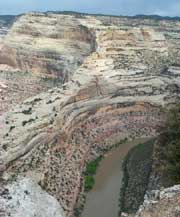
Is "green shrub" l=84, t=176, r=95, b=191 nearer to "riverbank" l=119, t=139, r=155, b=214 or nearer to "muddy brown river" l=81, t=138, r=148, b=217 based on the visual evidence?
"muddy brown river" l=81, t=138, r=148, b=217

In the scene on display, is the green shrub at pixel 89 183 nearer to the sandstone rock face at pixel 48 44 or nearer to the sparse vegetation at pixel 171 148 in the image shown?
the sparse vegetation at pixel 171 148

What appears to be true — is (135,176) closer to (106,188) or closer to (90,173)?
(106,188)

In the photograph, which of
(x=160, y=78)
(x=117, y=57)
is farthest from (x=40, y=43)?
(x=160, y=78)

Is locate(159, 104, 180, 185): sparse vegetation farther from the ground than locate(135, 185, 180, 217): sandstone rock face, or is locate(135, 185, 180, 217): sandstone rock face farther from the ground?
locate(135, 185, 180, 217): sandstone rock face

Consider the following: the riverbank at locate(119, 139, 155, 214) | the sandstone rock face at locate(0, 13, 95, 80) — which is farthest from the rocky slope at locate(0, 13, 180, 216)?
the riverbank at locate(119, 139, 155, 214)

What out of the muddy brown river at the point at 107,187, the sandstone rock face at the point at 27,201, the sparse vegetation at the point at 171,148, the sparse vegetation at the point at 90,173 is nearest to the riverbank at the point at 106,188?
the muddy brown river at the point at 107,187

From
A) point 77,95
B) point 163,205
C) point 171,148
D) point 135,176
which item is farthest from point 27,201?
point 77,95

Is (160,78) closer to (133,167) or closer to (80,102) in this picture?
(80,102)
